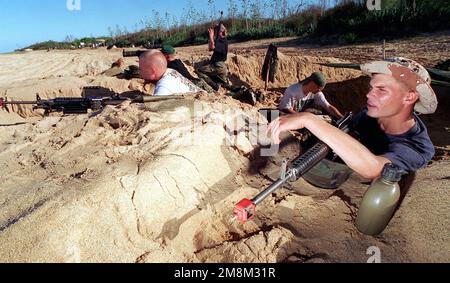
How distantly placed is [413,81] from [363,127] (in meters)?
0.54

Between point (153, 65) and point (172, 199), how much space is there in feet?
5.82

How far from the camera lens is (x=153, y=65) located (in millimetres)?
3553

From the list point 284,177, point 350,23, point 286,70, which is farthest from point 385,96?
point 350,23

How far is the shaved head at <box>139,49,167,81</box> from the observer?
355 centimetres

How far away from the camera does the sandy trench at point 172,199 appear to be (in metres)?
1.91

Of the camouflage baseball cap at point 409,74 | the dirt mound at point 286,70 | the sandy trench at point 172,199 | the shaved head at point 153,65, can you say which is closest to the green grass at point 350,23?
the dirt mound at point 286,70

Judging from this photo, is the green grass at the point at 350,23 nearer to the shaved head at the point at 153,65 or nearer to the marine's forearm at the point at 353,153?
the shaved head at the point at 153,65

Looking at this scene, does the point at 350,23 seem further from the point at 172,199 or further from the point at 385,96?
the point at 172,199

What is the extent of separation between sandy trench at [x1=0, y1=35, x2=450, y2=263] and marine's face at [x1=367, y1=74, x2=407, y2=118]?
0.78m

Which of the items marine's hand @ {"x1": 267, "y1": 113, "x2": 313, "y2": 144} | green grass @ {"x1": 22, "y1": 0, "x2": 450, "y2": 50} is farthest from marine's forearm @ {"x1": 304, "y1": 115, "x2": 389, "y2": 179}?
green grass @ {"x1": 22, "y1": 0, "x2": 450, "y2": 50}

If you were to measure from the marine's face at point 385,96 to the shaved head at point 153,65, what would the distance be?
2.21m

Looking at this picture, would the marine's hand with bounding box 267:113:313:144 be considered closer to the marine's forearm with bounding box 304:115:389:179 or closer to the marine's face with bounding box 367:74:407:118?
the marine's forearm with bounding box 304:115:389:179
